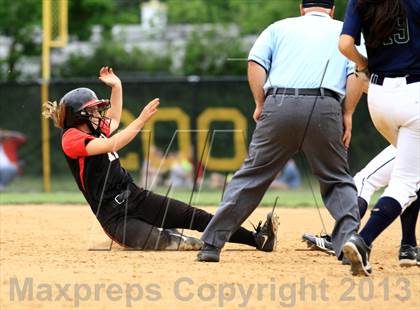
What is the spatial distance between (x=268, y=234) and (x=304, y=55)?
5.85 ft

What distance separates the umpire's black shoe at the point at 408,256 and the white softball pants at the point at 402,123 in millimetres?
711

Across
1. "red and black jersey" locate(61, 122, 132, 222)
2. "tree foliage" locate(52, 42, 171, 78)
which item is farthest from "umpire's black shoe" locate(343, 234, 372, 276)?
"tree foliage" locate(52, 42, 171, 78)

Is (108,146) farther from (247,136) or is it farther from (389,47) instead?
(247,136)

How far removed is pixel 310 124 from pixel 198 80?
1241 cm

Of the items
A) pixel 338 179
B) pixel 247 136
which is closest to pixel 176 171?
pixel 247 136

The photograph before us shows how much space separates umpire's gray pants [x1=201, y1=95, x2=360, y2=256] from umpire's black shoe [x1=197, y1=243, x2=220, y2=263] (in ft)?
1.21

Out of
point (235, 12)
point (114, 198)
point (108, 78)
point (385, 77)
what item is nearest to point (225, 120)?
point (108, 78)

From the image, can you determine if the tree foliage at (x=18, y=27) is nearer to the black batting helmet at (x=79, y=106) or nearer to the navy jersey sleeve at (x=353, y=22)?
the black batting helmet at (x=79, y=106)

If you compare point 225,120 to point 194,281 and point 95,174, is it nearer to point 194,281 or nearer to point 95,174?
point 95,174

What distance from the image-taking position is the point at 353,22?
20.9ft

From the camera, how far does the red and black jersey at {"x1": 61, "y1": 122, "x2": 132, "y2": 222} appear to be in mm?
7770

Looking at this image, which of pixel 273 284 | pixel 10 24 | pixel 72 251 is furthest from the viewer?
pixel 10 24

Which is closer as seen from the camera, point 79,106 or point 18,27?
point 79,106

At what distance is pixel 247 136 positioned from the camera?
18375mm
